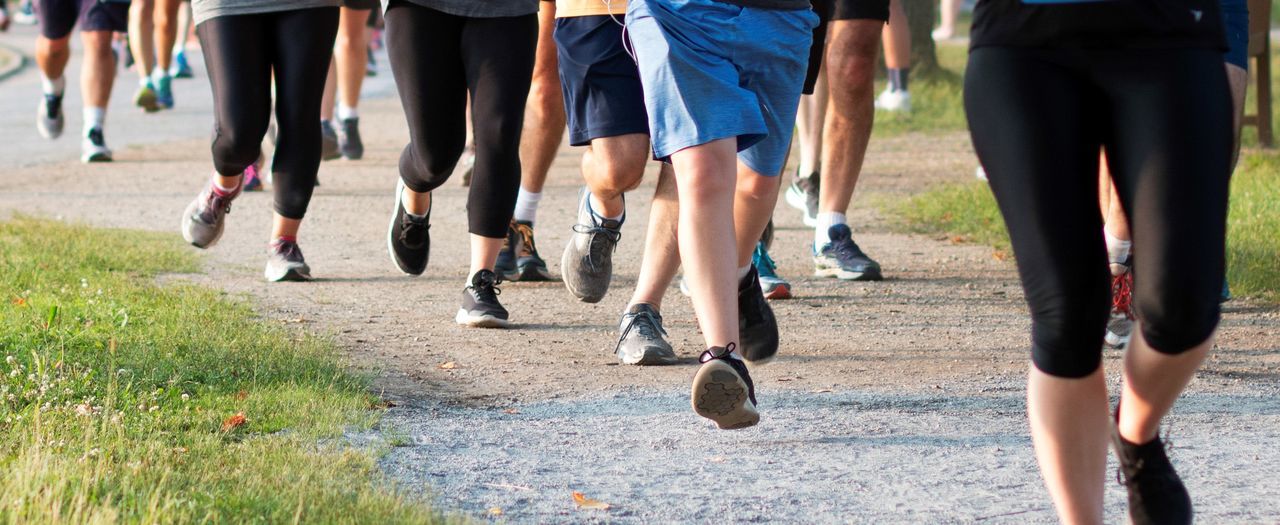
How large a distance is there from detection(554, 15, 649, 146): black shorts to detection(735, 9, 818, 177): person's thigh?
0.45 metres

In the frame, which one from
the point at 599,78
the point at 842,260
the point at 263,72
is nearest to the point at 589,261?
the point at 599,78

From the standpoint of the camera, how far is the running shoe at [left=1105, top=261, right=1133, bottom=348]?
17.6 feet

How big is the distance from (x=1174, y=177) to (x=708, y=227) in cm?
146

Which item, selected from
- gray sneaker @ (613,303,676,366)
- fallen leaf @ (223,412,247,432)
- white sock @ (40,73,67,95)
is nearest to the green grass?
fallen leaf @ (223,412,247,432)

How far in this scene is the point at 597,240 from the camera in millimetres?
5652

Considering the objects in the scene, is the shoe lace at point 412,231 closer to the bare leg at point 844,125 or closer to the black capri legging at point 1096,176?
the bare leg at point 844,125

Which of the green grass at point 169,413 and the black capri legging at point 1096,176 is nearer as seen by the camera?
the black capri legging at point 1096,176

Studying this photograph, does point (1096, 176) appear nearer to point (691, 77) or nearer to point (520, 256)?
point (691, 77)

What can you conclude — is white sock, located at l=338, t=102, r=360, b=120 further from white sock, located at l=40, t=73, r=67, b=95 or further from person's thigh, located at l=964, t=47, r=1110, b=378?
person's thigh, located at l=964, t=47, r=1110, b=378

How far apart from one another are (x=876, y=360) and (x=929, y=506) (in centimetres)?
169

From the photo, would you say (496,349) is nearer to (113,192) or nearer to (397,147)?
(113,192)

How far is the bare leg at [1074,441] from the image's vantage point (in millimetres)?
3043

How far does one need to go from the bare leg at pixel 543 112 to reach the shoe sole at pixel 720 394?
277 cm

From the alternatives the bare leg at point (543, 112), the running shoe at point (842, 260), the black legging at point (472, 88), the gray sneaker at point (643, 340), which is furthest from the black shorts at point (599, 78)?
the running shoe at point (842, 260)
